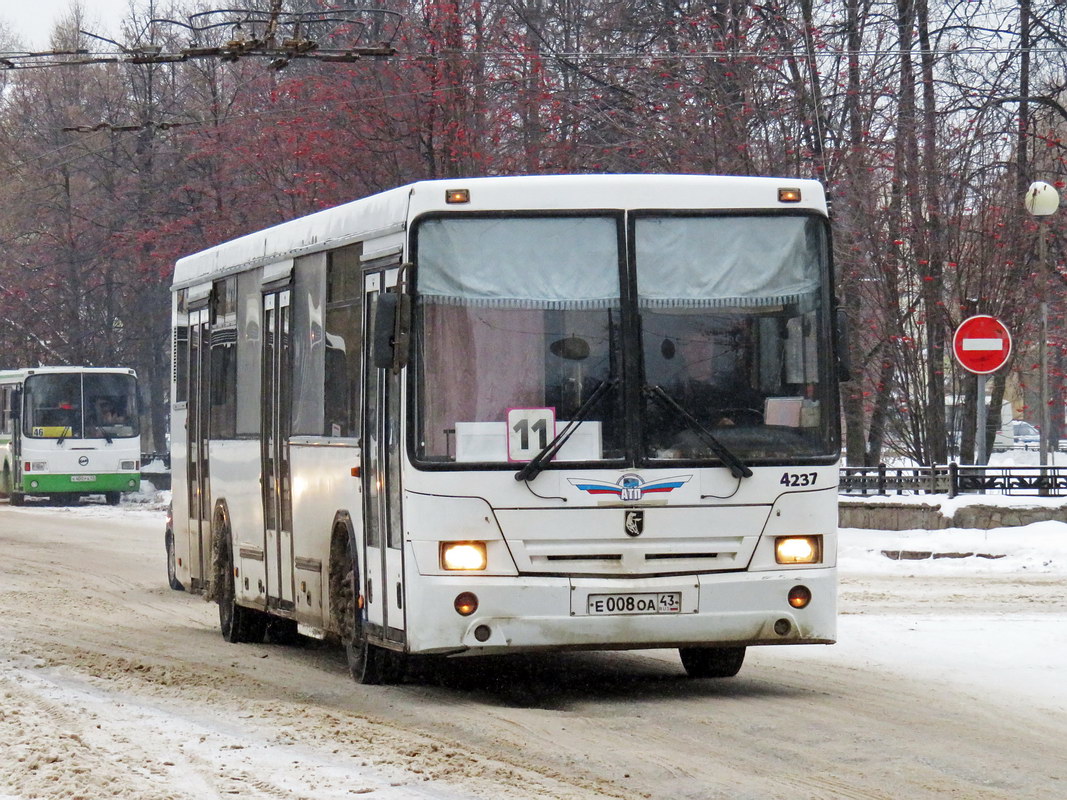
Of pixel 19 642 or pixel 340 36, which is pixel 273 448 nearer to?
pixel 19 642

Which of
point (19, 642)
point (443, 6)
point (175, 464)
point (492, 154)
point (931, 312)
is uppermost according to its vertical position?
point (443, 6)

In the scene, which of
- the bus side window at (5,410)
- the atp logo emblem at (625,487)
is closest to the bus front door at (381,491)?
the atp logo emblem at (625,487)

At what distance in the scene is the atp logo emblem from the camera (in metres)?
9.99

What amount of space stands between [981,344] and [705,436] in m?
12.1

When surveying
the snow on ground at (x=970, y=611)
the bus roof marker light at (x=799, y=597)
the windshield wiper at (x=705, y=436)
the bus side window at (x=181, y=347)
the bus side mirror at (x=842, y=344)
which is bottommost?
the snow on ground at (x=970, y=611)

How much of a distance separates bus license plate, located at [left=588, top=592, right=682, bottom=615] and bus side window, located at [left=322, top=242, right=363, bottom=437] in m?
1.83

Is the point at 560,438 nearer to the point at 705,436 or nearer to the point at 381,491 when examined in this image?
the point at 705,436

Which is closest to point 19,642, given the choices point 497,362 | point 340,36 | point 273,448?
point 273,448

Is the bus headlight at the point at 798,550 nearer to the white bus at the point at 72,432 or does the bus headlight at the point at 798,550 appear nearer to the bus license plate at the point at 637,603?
the bus license plate at the point at 637,603

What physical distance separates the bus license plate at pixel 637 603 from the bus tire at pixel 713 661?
49.8 inches

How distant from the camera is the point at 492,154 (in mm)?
32781

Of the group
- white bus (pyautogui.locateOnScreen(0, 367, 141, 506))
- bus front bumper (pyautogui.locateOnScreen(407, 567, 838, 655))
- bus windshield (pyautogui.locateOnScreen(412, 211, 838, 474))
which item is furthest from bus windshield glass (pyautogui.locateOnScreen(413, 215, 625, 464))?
white bus (pyautogui.locateOnScreen(0, 367, 141, 506))

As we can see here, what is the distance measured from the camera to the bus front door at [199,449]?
49.3 ft

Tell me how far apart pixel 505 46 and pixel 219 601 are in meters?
19.0
